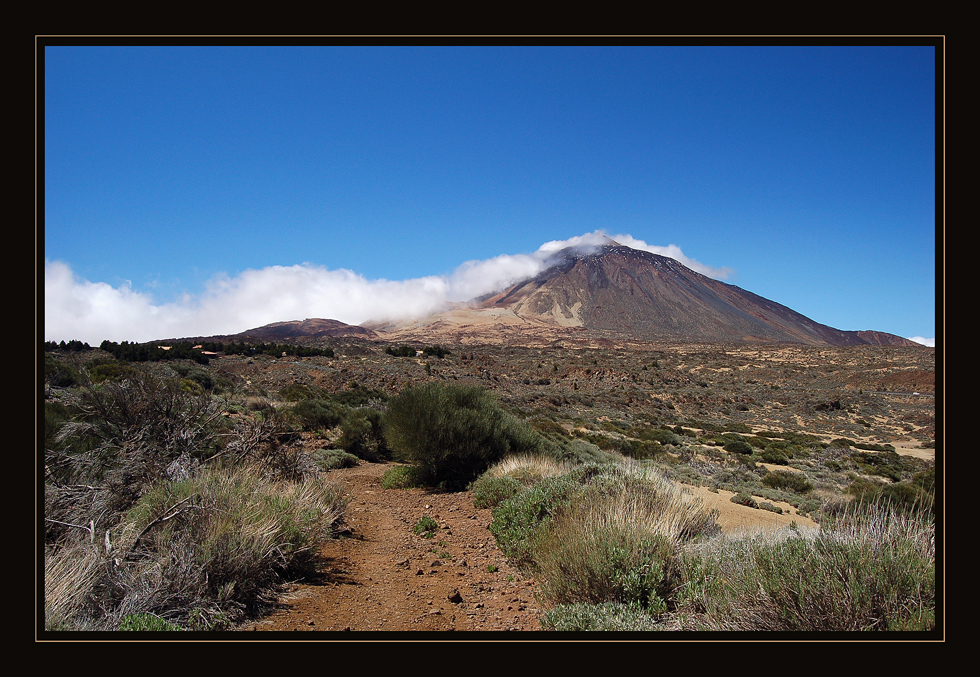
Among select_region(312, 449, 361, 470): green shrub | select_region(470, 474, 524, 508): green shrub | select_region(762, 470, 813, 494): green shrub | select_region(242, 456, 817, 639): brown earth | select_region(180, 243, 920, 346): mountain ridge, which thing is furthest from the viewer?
select_region(180, 243, 920, 346): mountain ridge

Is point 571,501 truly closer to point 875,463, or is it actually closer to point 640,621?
point 640,621

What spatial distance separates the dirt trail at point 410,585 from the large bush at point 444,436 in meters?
1.93

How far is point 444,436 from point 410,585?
4.81m

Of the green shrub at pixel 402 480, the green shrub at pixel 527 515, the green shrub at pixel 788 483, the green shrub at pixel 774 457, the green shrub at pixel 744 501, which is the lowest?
the green shrub at pixel 774 457

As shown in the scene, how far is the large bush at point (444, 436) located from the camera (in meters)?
9.71

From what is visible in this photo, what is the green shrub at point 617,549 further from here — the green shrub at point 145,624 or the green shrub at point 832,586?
the green shrub at point 145,624

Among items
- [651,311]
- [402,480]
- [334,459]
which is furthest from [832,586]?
[651,311]

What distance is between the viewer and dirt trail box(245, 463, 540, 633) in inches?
159

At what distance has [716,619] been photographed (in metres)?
3.28

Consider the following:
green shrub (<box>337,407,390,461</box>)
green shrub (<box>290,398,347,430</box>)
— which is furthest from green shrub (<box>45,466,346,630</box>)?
green shrub (<box>290,398,347,430</box>)

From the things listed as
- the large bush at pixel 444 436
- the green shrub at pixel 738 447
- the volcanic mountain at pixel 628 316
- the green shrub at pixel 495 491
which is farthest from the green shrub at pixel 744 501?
the volcanic mountain at pixel 628 316

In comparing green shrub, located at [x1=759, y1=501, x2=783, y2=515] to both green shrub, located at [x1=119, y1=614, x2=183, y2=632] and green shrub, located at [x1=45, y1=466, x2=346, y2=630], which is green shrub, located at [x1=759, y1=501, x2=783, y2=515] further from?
green shrub, located at [x1=119, y1=614, x2=183, y2=632]

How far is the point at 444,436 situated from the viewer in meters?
9.70

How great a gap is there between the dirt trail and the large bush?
1927mm
